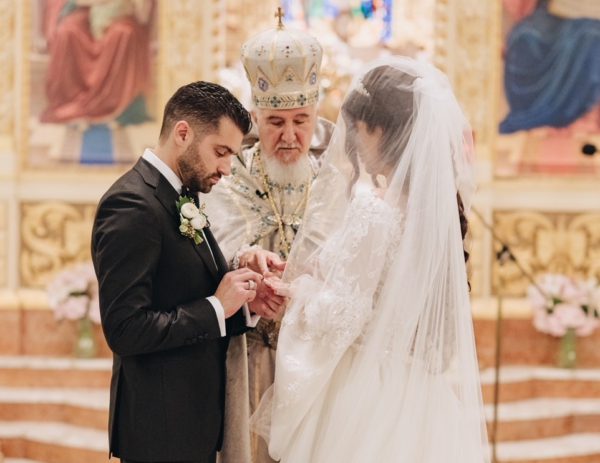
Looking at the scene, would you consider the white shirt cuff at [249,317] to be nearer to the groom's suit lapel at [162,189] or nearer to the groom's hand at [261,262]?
the groom's hand at [261,262]

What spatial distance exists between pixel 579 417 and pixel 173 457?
169 inches

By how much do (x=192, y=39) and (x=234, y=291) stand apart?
16.1ft

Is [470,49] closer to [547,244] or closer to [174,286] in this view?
[547,244]

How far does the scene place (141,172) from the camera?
2816mm

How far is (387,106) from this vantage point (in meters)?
2.90

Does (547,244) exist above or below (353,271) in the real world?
below

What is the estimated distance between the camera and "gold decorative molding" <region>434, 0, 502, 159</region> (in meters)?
7.39

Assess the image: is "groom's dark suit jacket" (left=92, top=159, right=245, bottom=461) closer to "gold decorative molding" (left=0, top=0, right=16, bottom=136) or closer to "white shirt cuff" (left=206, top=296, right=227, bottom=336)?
"white shirt cuff" (left=206, top=296, right=227, bottom=336)

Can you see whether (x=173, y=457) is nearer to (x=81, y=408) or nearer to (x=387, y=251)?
(x=387, y=251)

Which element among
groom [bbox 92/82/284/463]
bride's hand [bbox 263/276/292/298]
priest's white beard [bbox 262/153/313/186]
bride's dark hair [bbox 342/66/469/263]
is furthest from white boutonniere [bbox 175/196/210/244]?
priest's white beard [bbox 262/153/313/186]

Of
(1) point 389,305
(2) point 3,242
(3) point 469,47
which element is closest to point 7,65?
(2) point 3,242

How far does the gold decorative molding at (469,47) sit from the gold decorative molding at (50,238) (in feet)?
9.49

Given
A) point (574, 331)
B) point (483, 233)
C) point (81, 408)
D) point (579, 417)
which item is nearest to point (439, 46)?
point (483, 233)

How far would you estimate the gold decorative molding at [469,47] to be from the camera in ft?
24.2
